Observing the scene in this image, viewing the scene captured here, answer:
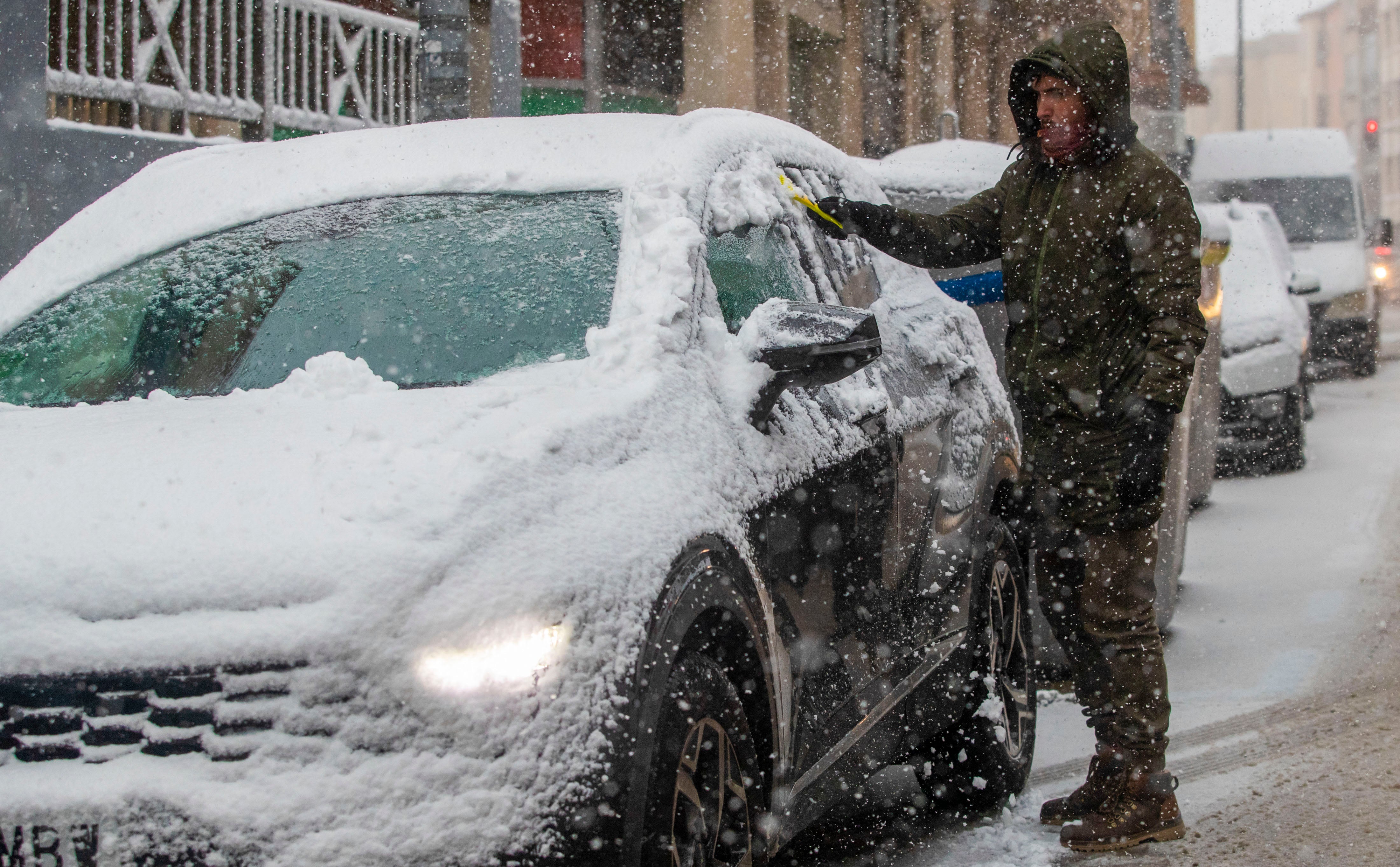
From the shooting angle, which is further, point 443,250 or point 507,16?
point 507,16

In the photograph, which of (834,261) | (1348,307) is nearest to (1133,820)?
(834,261)

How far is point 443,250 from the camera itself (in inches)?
142

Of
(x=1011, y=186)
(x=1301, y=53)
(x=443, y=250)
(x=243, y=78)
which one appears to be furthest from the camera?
(x=1301, y=53)

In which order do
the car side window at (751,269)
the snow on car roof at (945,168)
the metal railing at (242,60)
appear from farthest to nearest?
the metal railing at (242,60) < the snow on car roof at (945,168) < the car side window at (751,269)

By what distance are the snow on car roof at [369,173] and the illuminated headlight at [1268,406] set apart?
886 centimetres

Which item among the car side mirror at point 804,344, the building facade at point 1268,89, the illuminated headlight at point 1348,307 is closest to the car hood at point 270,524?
the car side mirror at point 804,344

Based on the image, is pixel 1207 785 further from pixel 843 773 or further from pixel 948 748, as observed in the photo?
pixel 843 773

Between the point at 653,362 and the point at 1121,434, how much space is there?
165 cm

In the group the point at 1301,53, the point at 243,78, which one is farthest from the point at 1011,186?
the point at 1301,53

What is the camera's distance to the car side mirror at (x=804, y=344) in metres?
3.14

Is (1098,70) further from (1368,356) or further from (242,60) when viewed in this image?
(1368,356)

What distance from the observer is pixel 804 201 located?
4266mm

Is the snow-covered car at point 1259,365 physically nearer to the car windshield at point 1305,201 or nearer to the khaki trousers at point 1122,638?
the khaki trousers at point 1122,638

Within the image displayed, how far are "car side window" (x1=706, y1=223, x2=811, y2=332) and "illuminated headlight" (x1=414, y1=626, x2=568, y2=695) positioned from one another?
122 cm
